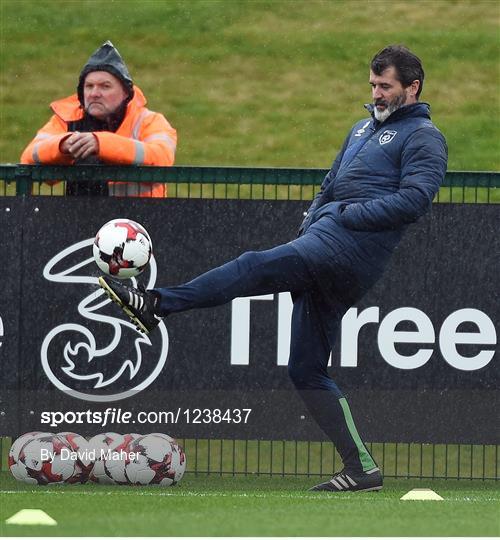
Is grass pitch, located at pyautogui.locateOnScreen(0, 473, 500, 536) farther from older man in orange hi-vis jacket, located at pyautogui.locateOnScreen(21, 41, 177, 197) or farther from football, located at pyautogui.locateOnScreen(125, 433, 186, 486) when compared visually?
older man in orange hi-vis jacket, located at pyautogui.locateOnScreen(21, 41, 177, 197)

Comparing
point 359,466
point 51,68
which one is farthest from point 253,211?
point 51,68

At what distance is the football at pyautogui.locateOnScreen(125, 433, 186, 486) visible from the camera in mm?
9031

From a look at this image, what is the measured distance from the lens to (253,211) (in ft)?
31.9

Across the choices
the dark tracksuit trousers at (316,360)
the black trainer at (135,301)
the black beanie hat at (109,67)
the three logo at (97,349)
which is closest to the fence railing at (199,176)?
the three logo at (97,349)

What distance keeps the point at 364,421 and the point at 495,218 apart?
1514 millimetres

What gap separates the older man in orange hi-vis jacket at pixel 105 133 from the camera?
388 inches

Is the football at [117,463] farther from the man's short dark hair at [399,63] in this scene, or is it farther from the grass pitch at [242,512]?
the man's short dark hair at [399,63]

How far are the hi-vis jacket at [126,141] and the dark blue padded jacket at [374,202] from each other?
5.54 feet

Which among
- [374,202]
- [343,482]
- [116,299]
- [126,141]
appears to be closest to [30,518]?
[116,299]

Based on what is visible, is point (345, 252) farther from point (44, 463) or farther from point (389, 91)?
point (44, 463)

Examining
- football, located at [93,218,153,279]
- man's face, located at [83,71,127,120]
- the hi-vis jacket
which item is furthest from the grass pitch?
man's face, located at [83,71,127,120]

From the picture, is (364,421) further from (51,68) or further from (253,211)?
(51,68)

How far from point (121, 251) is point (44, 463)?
4.71 feet

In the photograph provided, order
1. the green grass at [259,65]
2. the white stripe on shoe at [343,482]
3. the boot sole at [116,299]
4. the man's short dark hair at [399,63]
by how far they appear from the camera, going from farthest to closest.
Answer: the green grass at [259,65] < the white stripe on shoe at [343,482] < the man's short dark hair at [399,63] < the boot sole at [116,299]
